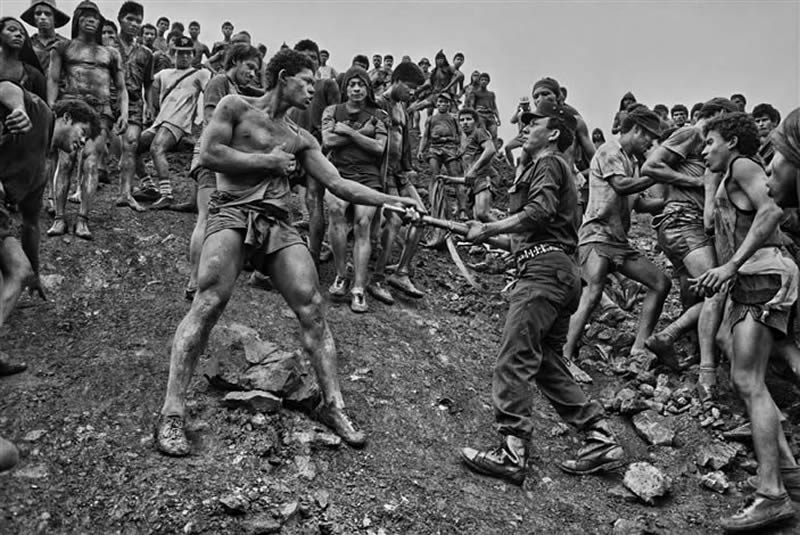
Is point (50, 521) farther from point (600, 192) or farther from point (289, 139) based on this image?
point (600, 192)

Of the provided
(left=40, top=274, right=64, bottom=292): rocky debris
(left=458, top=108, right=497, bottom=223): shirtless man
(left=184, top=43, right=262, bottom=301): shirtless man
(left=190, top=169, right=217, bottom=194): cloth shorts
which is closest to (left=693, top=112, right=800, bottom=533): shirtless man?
(left=184, top=43, right=262, bottom=301): shirtless man

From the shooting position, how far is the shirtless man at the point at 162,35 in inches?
586

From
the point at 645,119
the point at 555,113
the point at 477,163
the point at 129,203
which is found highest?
the point at 645,119

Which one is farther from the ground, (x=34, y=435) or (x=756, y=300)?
(x=756, y=300)

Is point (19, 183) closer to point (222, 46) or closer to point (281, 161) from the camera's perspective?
point (281, 161)

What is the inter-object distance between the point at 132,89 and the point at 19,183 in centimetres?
477

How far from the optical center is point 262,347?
18.1 ft

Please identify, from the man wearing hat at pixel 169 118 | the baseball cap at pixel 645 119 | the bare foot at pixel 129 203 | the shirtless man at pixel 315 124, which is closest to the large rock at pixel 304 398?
the shirtless man at pixel 315 124

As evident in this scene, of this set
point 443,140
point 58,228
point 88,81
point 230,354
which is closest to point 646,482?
point 230,354

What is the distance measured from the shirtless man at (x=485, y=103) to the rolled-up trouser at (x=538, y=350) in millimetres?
10621

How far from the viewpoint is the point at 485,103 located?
15914 millimetres

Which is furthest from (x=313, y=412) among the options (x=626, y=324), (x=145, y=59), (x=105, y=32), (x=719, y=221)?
(x=105, y=32)

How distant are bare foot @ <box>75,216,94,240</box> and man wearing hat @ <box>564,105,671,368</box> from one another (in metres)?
5.16

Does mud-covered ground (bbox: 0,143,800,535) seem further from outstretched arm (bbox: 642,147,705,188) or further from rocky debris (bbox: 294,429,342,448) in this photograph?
outstretched arm (bbox: 642,147,705,188)
